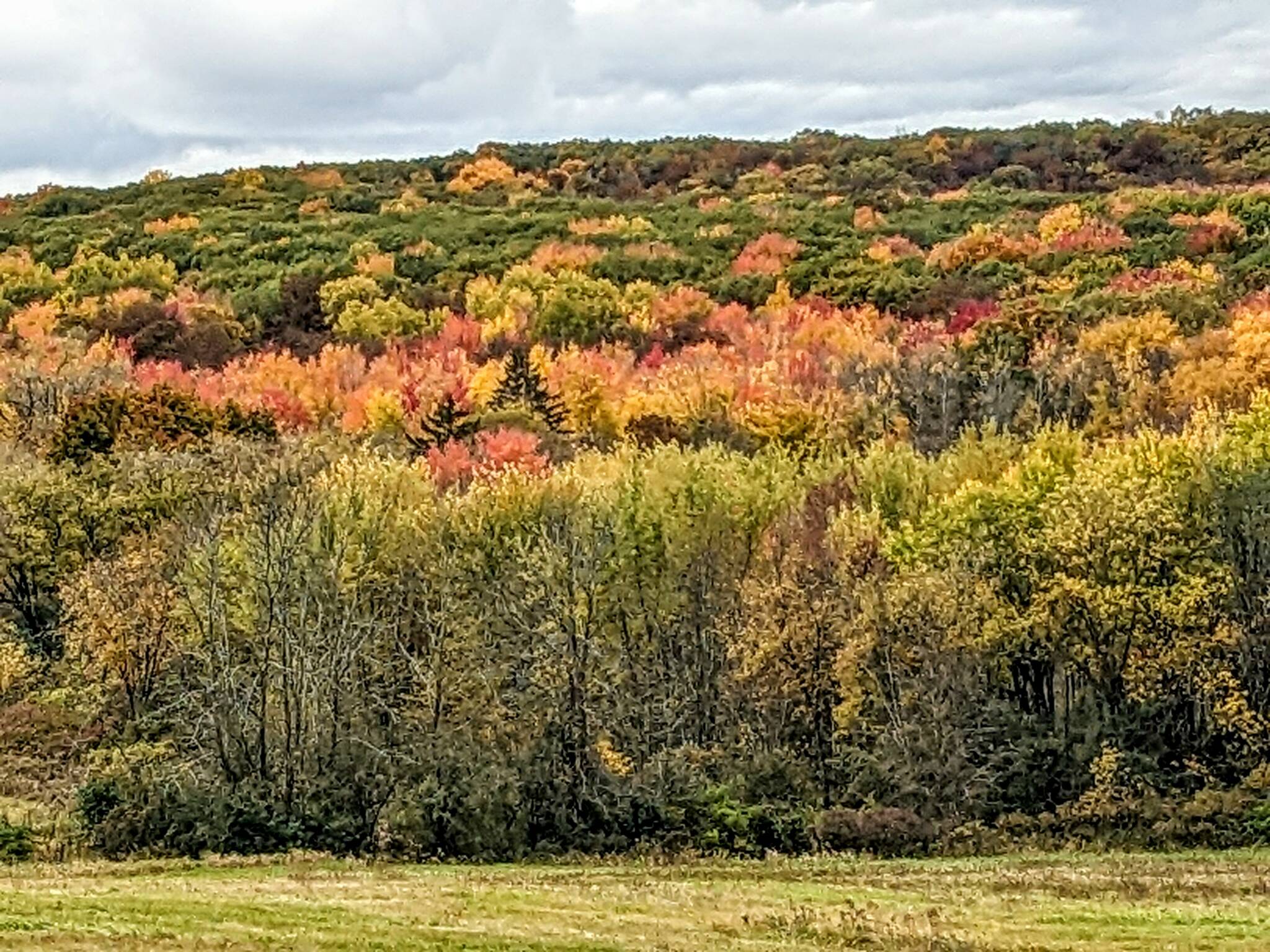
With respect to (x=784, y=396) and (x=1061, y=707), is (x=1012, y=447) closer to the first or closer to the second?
(x=1061, y=707)

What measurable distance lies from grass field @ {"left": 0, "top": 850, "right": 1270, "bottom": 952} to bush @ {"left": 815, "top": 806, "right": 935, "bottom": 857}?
368cm

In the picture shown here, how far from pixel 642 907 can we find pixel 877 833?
13.8 m

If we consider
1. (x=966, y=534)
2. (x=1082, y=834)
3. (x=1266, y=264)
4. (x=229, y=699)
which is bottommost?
(x=1082, y=834)

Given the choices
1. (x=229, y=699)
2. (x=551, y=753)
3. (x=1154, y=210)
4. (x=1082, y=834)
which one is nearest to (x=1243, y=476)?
(x=1082, y=834)

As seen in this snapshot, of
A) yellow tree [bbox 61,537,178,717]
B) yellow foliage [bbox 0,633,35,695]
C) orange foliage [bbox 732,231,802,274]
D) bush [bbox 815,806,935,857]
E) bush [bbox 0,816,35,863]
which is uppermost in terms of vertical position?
orange foliage [bbox 732,231,802,274]

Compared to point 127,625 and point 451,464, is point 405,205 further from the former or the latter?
point 127,625

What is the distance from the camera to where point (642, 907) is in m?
28.3

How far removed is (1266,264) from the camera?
104 metres

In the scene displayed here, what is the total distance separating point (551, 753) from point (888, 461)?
16743 millimetres

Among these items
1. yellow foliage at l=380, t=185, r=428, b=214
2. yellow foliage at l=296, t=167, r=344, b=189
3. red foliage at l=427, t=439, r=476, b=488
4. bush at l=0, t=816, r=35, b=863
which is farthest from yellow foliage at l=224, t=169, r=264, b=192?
bush at l=0, t=816, r=35, b=863

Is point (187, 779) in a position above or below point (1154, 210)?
below

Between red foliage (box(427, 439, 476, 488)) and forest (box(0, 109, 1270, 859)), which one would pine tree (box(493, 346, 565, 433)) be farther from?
red foliage (box(427, 439, 476, 488))

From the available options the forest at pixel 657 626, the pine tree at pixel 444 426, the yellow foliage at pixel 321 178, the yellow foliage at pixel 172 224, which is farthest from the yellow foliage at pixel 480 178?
the forest at pixel 657 626

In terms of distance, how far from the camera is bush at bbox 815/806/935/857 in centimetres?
4038
